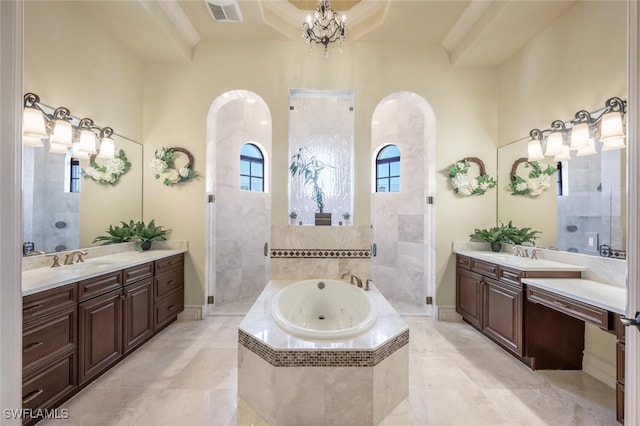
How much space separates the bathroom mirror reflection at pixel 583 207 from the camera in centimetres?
200

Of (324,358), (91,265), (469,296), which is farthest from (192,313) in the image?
(469,296)

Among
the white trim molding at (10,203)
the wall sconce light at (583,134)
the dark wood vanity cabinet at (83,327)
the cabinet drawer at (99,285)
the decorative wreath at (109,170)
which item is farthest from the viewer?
the decorative wreath at (109,170)

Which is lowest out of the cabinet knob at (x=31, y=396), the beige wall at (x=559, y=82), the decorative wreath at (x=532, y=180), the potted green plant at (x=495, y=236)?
the cabinet knob at (x=31, y=396)

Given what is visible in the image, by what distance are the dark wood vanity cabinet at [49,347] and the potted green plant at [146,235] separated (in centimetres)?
124

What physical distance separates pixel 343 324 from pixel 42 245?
8.50ft

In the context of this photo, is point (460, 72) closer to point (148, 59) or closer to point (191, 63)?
point (191, 63)

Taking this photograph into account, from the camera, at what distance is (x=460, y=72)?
133 inches

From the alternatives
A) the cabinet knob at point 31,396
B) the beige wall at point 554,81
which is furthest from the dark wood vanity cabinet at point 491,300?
the cabinet knob at point 31,396

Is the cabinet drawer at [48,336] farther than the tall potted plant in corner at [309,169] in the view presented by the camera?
No

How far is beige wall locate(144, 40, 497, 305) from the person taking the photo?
10.8 ft

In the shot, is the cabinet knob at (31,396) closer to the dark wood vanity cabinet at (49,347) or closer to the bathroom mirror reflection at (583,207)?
the dark wood vanity cabinet at (49,347)

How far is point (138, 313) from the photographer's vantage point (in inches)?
98.3

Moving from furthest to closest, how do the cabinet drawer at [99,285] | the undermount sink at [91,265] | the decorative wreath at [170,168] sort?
1. the decorative wreath at [170,168]
2. the undermount sink at [91,265]
3. the cabinet drawer at [99,285]

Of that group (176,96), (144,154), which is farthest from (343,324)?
(176,96)
